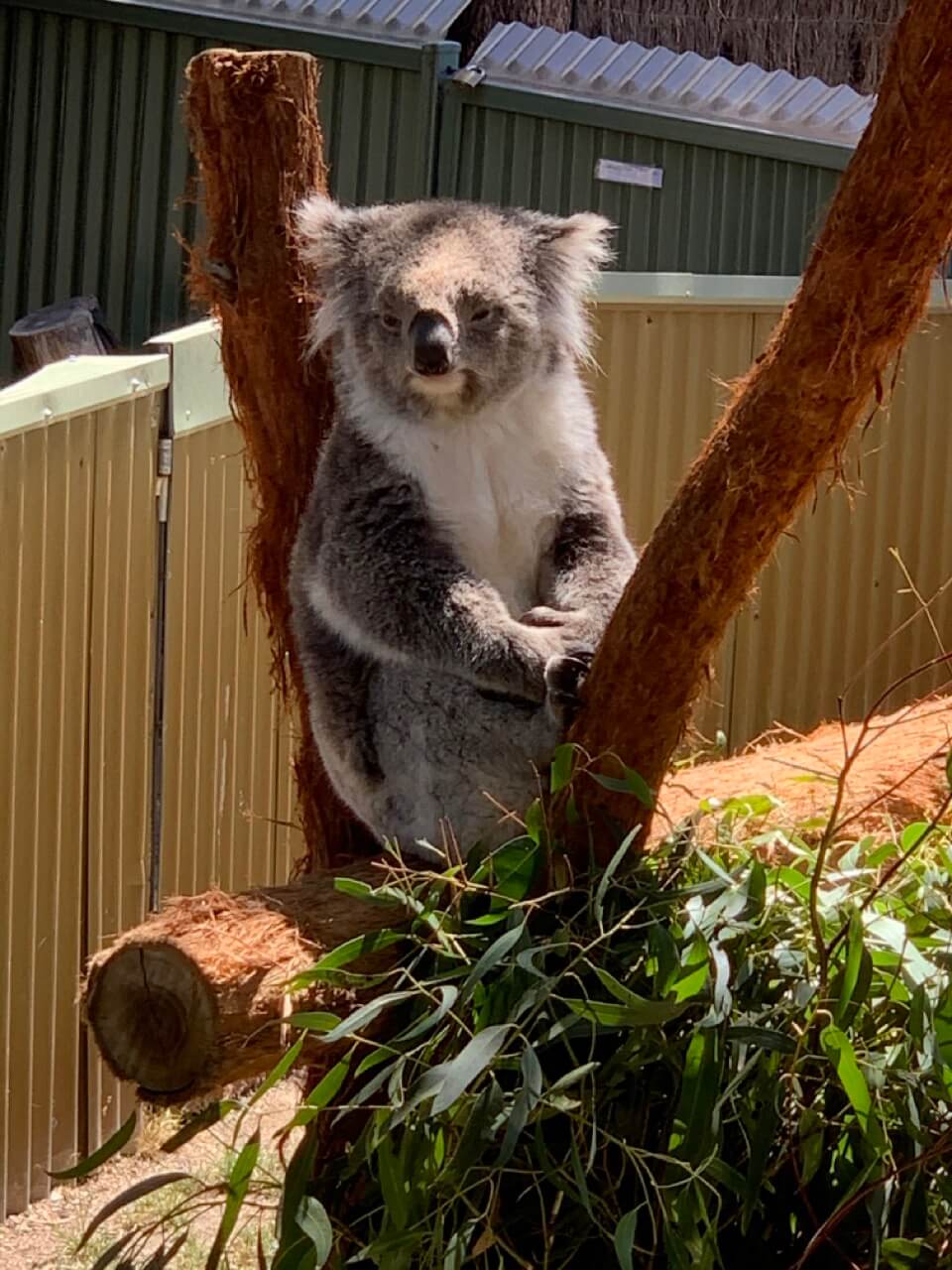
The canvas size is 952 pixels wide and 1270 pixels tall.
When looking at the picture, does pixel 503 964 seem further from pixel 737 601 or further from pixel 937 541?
pixel 937 541

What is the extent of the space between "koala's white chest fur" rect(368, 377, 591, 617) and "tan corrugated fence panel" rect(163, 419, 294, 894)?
1278mm

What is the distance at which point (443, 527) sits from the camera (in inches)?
107

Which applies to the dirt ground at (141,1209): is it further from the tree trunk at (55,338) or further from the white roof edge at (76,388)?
the tree trunk at (55,338)

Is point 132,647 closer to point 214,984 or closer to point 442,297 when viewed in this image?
point 442,297

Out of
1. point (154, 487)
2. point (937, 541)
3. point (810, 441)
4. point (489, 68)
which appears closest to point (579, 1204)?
point (810, 441)

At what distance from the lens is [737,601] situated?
201 cm

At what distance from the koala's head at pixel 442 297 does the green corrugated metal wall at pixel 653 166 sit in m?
4.22

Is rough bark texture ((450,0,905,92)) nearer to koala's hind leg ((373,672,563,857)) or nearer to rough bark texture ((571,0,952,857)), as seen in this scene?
koala's hind leg ((373,672,563,857))

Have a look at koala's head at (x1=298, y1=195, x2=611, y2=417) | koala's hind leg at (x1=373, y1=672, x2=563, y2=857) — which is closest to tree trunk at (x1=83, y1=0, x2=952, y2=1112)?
koala's hind leg at (x1=373, y1=672, x2=563, y2=857)

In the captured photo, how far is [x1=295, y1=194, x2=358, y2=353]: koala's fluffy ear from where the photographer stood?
9.29 ft

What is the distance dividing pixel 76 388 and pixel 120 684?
653 mm

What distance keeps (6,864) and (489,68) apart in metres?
4.62

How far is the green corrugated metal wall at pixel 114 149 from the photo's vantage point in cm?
713

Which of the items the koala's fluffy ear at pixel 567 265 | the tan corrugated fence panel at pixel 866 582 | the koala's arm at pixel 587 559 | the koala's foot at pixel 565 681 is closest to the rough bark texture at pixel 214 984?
the koala's foot at pixel 565 681
